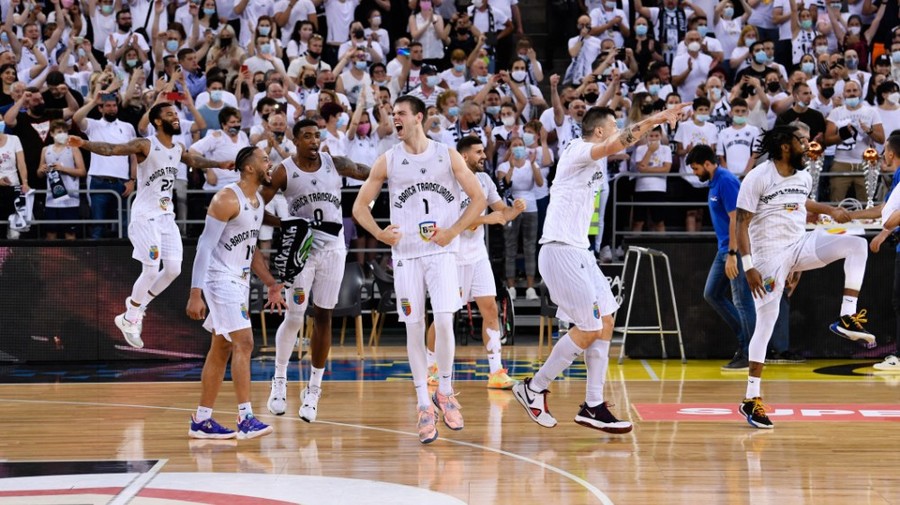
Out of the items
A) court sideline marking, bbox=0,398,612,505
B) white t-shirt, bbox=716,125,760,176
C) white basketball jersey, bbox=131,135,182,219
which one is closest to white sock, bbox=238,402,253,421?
court sideline marking, bbox=0,398,612,505

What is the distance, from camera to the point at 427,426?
8.59 metres

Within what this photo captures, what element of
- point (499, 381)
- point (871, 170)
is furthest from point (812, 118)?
point (499, 381)

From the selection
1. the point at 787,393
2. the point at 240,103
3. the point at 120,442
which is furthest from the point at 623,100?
the point at 120,442

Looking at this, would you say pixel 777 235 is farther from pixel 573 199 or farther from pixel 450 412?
pixel 450 412

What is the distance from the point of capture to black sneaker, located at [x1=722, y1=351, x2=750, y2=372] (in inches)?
505

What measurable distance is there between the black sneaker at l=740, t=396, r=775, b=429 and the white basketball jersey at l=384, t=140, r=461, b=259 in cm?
268

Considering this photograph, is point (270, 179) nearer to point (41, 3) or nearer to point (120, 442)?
point (120, 442)

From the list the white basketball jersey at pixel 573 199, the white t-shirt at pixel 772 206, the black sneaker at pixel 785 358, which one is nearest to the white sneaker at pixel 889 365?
the black sneaker at pixel 785 358

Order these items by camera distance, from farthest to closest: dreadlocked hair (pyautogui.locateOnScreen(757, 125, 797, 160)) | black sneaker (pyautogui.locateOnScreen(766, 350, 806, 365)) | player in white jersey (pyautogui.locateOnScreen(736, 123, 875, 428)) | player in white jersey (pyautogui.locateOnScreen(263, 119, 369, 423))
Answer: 1. black sneaker (pyautogui.locateOnScreen(766, 350, 806, 365))
2. player in white jersey (pyautogui.locateOnScreen(263, 119, 369, 423))
3. dreadlocked hair (pyautogui.locateOnScreen(757, 125, 797, 160))
4. player in white jersey (pyautogui.locateOnScreen(736, 123, 875, 428))

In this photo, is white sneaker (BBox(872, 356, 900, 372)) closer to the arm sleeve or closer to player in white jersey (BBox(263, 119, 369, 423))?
player in white jersey (BBox(263, 119, 369, 423))

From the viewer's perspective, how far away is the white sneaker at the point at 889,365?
1276 centimetres

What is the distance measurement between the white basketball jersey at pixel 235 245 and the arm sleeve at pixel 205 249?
95 mm

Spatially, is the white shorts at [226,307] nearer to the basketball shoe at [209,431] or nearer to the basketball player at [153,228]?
the basketball shoe at [209,431]

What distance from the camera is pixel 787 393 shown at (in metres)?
11.1
